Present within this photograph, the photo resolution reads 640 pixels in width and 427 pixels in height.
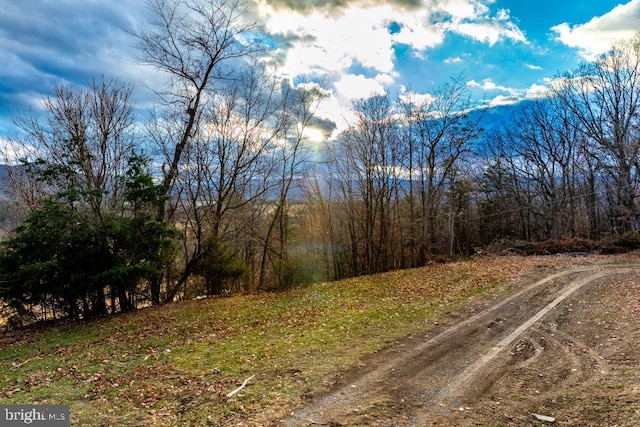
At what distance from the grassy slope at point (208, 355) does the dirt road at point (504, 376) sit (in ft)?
1.89

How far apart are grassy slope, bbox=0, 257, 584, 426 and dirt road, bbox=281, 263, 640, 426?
575 millimetres

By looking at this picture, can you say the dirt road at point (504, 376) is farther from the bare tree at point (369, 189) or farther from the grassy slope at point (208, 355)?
the bare tree at point (369, 189)

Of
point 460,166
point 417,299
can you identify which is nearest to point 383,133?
point 460,166

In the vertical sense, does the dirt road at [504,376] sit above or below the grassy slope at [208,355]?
below

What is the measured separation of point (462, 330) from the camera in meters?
6.98

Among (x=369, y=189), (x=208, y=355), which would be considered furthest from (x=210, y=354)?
(x=369, y=189)

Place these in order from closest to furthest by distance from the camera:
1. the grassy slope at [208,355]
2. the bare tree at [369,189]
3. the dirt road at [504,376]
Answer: the dirt road at [504,376]
the grassy slope at [208,355]
the bare tree at [369,189]

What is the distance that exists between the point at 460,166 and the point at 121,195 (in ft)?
70.6

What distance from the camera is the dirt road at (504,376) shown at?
380cm

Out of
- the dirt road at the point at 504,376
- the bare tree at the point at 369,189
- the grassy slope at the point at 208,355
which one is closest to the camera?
the dirt road at the point at 504,376

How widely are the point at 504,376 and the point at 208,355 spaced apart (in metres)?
4.77

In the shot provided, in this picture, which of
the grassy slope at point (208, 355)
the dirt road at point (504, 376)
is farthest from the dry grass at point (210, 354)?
the dirt road at point (504, 376)

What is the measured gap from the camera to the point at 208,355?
613 centimetres

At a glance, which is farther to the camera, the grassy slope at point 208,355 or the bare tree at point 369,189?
the bare tree at point 369,189
